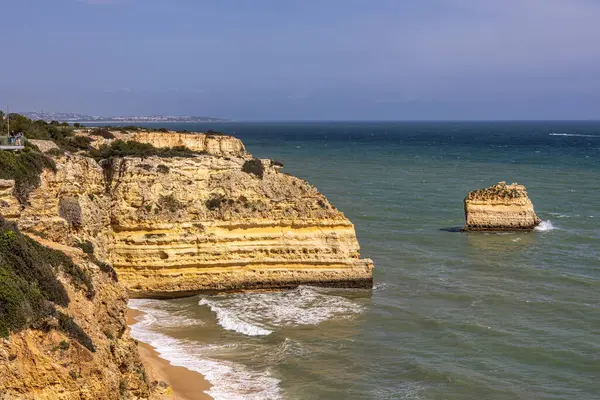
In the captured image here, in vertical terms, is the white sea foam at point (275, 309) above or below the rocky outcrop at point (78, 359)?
below

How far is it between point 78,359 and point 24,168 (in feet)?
34.3

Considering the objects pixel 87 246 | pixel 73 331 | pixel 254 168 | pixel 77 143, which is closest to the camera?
pixel 73 331

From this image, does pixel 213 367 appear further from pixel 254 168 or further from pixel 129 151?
pixel 129 151


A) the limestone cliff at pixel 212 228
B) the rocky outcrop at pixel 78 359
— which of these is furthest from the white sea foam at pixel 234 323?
the rocky outcrop at pixel 78 359

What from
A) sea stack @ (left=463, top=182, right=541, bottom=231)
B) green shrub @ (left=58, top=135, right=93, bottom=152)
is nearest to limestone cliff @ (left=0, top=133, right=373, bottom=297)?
green shrub @ (left=58, top=135, right=93, bottom=152)

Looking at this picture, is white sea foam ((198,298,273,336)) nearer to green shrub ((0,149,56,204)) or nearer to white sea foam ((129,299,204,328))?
white sea foam ((129,299,204,328))

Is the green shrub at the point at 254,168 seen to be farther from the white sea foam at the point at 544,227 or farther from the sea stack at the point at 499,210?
the white sea foam at the point at 544,227

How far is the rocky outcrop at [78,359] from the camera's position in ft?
32.6

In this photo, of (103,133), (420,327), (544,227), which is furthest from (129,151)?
(544,227)

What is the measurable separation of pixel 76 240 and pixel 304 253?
11130mm

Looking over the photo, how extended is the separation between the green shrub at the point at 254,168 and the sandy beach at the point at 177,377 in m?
10.2

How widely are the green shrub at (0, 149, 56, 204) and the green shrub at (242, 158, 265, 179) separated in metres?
9.47

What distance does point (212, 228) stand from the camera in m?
27.0

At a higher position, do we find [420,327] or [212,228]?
[212,228]
